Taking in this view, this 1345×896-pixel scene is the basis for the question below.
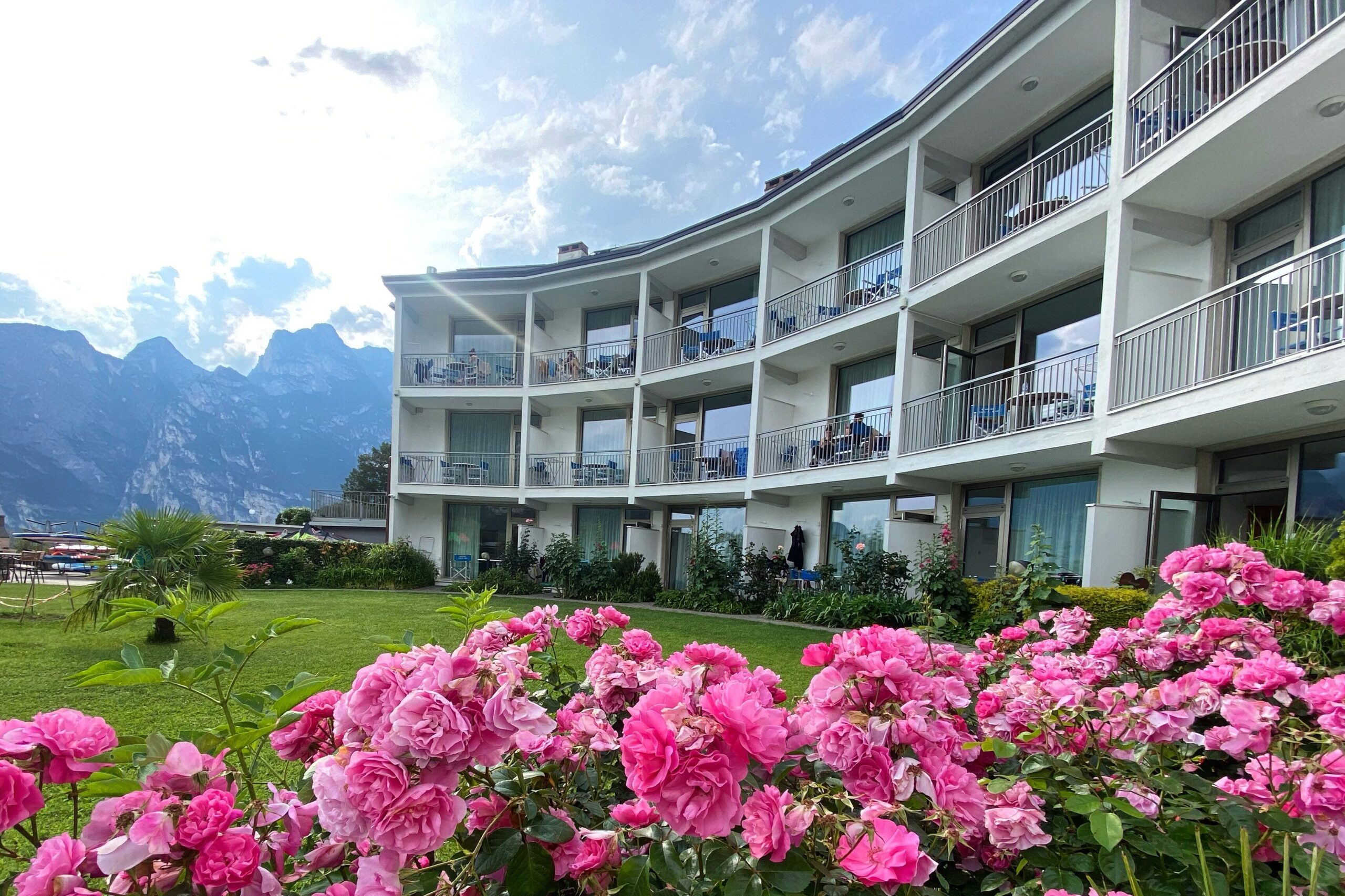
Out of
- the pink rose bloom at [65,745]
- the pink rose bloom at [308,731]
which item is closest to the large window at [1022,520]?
the pink rose bloom at [308,731]

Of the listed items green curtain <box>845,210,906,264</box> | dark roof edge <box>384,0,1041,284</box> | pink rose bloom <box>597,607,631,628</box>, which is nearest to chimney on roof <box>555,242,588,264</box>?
dark roof edge <box>384,0,1041,284</box>

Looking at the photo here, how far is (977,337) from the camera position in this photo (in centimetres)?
1130

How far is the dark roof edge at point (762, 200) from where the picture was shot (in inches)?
368

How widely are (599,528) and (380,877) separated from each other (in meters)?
17.2

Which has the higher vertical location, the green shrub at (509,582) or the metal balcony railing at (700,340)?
the metal balcony railing at (700,340)

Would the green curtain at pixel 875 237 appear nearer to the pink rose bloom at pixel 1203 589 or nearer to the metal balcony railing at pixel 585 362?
the metal balcony railing at pixel 585 362

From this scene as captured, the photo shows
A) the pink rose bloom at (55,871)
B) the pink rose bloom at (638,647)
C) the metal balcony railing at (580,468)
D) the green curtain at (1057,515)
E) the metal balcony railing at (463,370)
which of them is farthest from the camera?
the metal balcony railing at (463,370)

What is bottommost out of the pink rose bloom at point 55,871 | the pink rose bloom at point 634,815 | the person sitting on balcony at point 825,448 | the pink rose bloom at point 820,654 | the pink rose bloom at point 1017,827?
the pink rose bloom at point 1017,827

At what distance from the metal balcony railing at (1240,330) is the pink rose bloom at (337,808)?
7.84m

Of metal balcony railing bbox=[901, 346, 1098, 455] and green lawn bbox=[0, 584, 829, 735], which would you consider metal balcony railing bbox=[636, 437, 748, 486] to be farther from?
metal balcony railing bbox=[901, 346, 1098, 455]

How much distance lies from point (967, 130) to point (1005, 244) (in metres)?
2.89

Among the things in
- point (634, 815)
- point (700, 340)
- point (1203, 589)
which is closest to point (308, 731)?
point (634, 815)

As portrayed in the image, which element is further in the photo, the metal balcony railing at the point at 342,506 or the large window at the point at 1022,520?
the metal balcony railing at the point at 342,506

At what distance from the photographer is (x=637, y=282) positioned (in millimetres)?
17219
